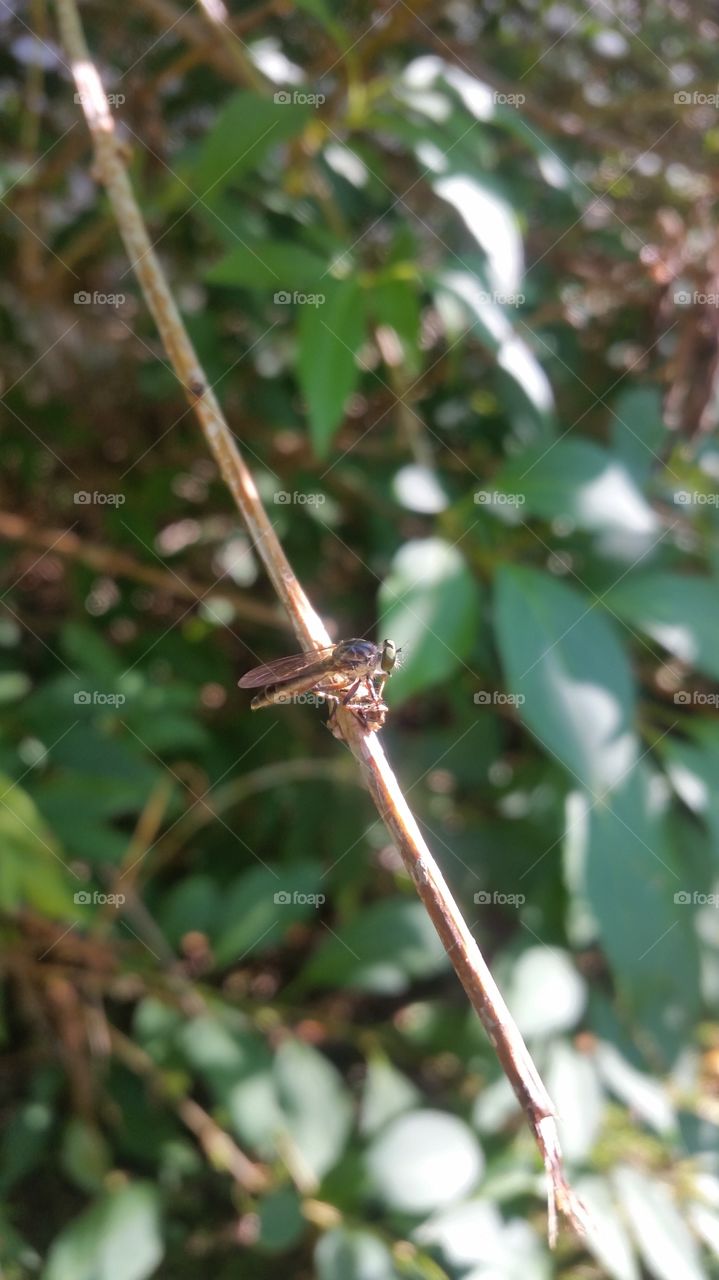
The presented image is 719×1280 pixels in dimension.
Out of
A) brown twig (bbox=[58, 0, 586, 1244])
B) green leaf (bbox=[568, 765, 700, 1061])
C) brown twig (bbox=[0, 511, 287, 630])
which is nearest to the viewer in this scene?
brown twig (bbox=[58, 0, 586, 1244])

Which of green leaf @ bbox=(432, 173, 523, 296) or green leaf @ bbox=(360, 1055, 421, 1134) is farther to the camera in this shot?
green leaf @ bbox=(360, 1055, 421, 1134)

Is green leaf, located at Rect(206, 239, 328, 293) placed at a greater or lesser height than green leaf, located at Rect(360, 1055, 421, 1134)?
greater

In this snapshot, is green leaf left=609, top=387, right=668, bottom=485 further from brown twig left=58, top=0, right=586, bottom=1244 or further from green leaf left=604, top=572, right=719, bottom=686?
brown twig left=58, top=0, right=586, bottom=1244

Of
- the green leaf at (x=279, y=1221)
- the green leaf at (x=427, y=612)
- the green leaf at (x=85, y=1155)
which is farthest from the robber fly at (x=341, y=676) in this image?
the green leaf at (x=85, y=1155)

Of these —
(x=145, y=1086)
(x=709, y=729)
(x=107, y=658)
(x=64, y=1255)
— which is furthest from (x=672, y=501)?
(x=64, y=1255)

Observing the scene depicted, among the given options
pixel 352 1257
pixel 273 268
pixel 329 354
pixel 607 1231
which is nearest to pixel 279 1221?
pixel 352 1257

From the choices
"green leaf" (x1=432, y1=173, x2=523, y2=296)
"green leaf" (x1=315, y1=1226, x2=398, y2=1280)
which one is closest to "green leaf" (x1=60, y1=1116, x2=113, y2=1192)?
"green leaf" (x1=315, y1=1226, x2=398, y2=1280)

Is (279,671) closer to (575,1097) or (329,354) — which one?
(329,354)

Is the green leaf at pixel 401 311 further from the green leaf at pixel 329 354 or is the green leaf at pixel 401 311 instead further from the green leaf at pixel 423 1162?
the green leaf at pixel 423 1162

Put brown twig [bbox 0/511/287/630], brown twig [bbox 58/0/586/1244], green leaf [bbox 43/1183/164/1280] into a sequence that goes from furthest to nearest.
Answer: brown twig [bbox 0/511/287/630] → green leaf [bbox 43/1183/164/1280] → brown twig [bbox 58/0/586/1244]
